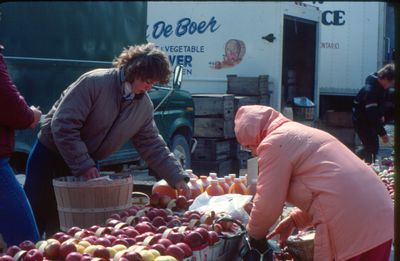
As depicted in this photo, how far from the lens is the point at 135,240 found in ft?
10.8

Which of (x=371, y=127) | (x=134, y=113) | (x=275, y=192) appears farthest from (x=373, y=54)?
(x=275, y=192)

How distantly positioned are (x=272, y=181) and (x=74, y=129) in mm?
1578

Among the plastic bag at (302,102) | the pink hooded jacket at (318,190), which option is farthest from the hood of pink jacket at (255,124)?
the plastic bag at (302,102)

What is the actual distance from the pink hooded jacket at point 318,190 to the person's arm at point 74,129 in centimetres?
126

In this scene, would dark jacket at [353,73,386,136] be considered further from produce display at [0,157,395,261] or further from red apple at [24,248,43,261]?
red apple at [24,248,43,261]

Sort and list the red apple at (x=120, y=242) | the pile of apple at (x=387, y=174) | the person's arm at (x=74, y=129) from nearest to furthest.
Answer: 1. the red apple at (x=120, y=242)
2. the person's arm at (x=74, y=129)
3. the pile of apple at (x=387, y=174)

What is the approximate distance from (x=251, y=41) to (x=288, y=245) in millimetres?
Result: 9824

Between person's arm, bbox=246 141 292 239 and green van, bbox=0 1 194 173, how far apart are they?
4.04m

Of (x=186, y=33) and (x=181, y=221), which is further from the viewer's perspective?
(x=186, y=33)

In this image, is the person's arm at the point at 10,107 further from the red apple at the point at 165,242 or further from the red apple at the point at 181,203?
the red apple at the point at 165,242

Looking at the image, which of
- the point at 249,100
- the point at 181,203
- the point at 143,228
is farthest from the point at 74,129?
the point at 249,100

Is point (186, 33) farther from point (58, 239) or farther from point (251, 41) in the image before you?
point (58, 239)

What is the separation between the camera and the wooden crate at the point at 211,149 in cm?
1136

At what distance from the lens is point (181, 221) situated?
375 cm
